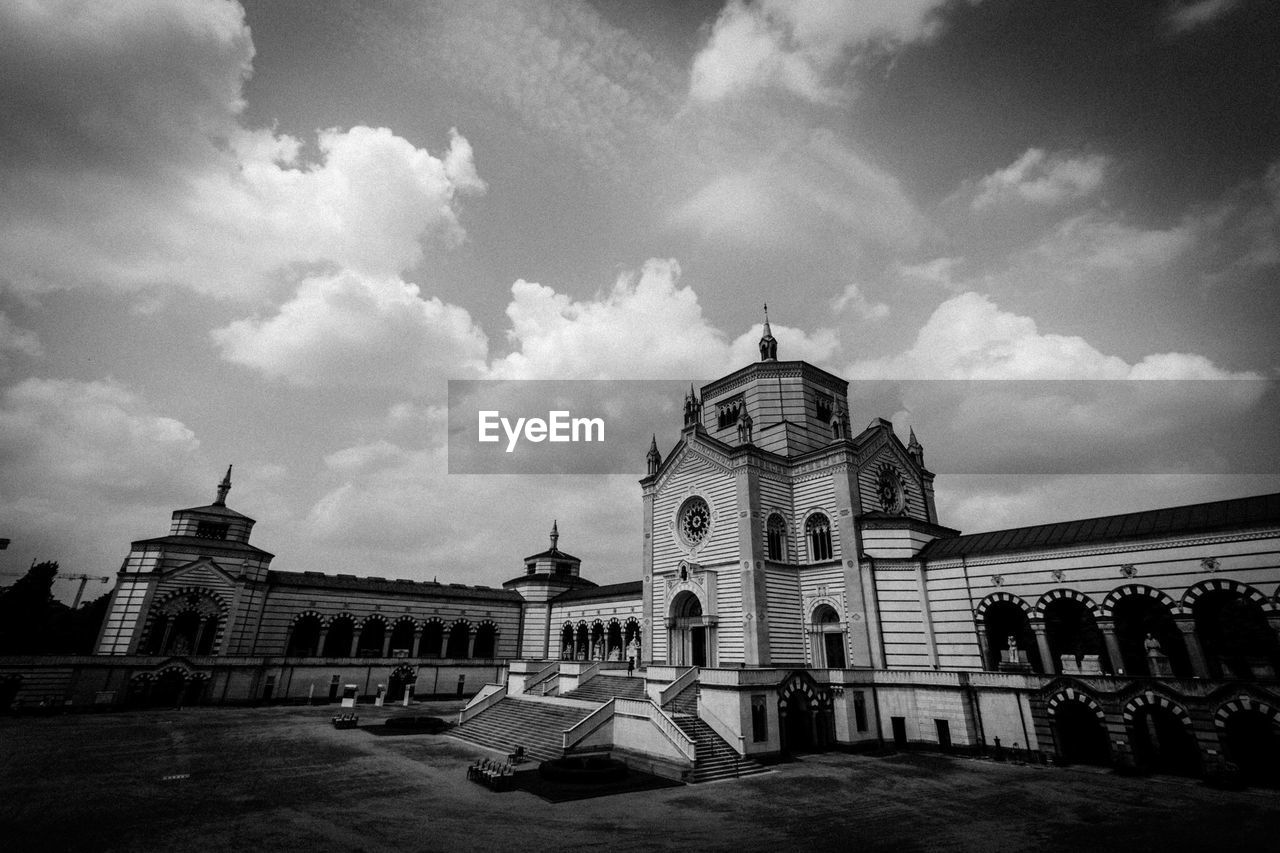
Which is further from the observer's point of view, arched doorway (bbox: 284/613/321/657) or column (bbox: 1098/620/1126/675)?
arched doorway (bbox: 284/613/321/657)

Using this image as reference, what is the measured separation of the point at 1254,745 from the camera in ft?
65.0

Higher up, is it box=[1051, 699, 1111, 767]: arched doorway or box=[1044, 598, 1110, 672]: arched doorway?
box=[1044, 598, 1110, 672]: arched doorway

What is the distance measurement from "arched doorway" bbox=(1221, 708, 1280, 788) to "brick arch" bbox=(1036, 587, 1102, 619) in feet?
15.8

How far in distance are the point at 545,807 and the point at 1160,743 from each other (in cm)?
2157

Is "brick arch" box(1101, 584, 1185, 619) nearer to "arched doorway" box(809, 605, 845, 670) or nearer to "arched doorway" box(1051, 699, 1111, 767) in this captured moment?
"arched doorway" box(1051, 699, 1111, 767)

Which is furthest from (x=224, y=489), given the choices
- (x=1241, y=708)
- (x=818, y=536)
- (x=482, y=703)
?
(x=1241, y=708)

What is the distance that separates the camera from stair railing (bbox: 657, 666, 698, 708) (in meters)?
24.5

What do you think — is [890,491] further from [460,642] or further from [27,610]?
[27,610]

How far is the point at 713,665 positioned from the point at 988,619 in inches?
518

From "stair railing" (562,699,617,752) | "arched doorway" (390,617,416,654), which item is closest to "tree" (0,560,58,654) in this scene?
"arched doorway" (390,617,416,654)

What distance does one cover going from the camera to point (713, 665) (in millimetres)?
29922

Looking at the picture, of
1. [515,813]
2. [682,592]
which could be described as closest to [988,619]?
[682,592]

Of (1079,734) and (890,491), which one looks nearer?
(1079,734)

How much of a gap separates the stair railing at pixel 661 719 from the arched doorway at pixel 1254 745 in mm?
17167
